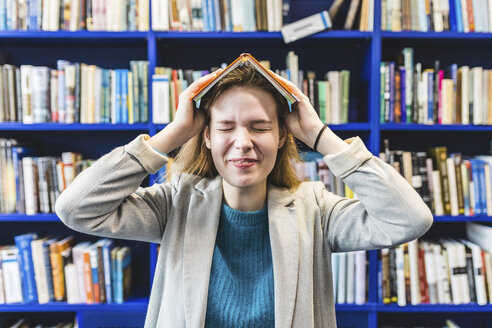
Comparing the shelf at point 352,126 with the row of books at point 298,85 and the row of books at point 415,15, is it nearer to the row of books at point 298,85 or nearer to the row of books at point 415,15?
the row of books at point 298,85

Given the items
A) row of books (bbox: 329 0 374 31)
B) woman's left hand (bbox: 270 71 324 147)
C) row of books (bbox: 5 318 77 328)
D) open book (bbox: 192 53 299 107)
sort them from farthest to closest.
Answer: row of books (bbox: 5 318 77 328) < row of books (bbox: 329 0 374 31) < woman's left hand (bbox: 270 71 324 147) < open book (bbox: 192 53 299 107)

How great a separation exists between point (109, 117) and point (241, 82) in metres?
1.12

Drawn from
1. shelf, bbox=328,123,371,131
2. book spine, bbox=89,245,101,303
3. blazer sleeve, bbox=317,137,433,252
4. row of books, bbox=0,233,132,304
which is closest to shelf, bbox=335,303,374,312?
shelf, bbox=328,123,371,131

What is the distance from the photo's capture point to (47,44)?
2107mm

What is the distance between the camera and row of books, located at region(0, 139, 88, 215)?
1.89 m

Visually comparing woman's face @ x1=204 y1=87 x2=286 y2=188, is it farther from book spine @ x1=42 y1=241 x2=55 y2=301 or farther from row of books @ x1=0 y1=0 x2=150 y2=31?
book spine @ x1=42 y1=241 x2=55 y2=301

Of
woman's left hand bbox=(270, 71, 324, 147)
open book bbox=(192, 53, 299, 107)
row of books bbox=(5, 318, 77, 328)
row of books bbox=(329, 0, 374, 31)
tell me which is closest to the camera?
open book bbox=(192, 53, 299, 107)

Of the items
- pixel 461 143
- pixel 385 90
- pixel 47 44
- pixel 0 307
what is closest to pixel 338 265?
pixel 385 90

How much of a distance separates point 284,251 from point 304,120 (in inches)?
14.4

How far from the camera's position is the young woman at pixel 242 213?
93 centimetres

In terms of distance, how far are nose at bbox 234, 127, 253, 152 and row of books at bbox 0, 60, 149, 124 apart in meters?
1.03

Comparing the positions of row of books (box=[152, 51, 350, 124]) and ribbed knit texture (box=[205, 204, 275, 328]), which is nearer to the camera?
ribbed knit texture (box=[205, 204, 275, 328])

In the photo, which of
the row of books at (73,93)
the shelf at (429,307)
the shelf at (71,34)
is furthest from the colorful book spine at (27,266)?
the shelf at (429,307)

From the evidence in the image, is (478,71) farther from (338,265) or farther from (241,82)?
(241,82)
